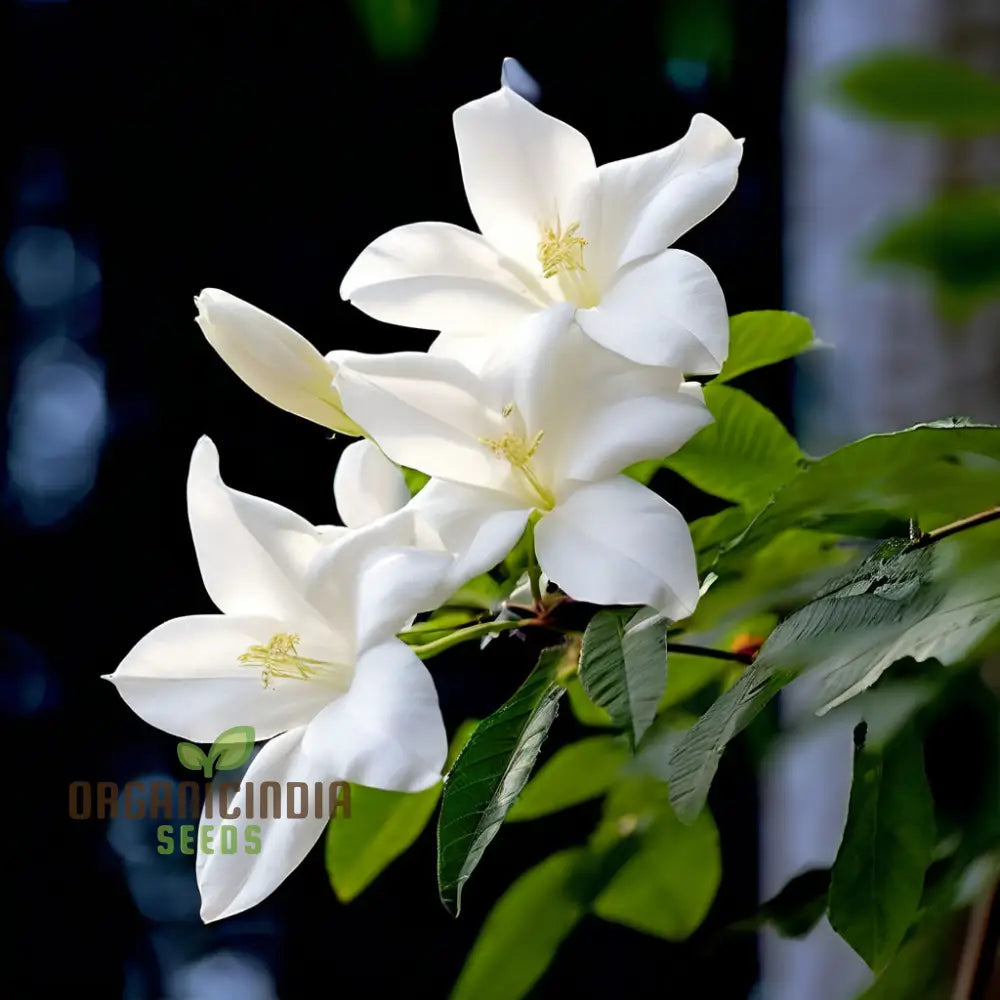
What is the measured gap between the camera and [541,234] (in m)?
0.42

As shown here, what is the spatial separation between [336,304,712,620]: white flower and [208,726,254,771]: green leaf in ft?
0.29

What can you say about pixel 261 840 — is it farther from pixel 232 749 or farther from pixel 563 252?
pixel 563 252

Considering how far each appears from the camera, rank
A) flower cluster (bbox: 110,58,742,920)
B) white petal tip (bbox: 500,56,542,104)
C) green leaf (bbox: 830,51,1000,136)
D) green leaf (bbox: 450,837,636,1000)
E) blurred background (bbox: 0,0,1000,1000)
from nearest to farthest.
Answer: green leaf (bbox: 830,51,1000,136), flower cluster (bbox: 110,58,742,920), white petal tip (bbox: 500,56,542,104), green leaf (bbox: 450,837,636,1000), blurred background (bbox: 0,0,1000,1000)

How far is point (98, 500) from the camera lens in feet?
8.31

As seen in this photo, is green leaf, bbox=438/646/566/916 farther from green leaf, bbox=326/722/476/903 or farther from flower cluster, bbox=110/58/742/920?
green leaf, bbox=326/722/476/903

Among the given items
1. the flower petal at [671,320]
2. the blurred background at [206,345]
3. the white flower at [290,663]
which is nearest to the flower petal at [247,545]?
the white flower at [290,663]

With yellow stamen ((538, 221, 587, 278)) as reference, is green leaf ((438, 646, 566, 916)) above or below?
below

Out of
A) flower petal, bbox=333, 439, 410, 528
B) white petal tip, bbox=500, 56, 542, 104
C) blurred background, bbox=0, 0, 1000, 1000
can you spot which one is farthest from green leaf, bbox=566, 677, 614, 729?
blurred background, bbox=0, 0, 1000, 1000

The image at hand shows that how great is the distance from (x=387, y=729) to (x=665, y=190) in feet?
0.63

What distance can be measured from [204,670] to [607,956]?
88.3 inches

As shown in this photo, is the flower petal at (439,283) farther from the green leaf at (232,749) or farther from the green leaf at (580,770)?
the green leaf at (580,770)

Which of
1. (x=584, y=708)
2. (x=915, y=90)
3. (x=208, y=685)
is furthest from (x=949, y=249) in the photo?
(x=584, y=708)

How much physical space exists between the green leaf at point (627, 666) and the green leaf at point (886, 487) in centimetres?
5

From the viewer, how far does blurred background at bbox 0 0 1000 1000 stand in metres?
2.37
